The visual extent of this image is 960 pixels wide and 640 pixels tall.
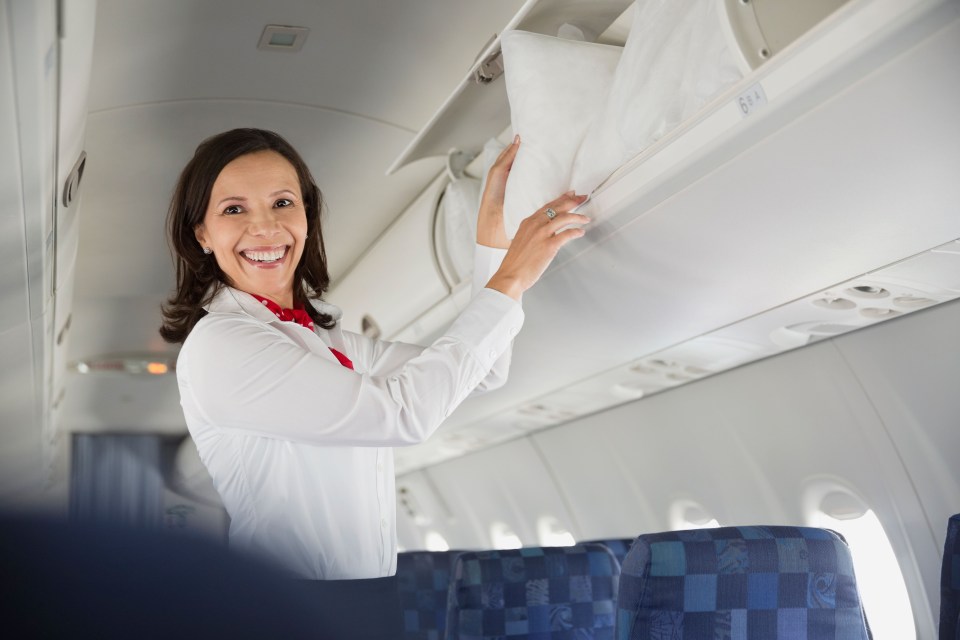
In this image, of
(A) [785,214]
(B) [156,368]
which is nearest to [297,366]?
(A) [785,214]

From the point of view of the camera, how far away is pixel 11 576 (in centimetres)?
36

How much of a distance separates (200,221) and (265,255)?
24 centimetres

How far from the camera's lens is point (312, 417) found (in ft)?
6.32

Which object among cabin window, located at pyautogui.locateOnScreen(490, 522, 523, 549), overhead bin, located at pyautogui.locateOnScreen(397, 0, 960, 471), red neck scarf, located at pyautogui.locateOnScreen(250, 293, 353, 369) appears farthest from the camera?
cabin window, located at pyautogui.locateOnScreen(490, 522, 523, 549)

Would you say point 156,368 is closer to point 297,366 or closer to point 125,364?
point 125,364

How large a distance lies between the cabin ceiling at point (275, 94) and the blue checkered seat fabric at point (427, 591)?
1.93 metres

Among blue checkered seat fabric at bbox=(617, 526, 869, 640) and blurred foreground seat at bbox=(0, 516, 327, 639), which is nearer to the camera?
blurred foreground seat at bbox=(0, 516, 327, 639)

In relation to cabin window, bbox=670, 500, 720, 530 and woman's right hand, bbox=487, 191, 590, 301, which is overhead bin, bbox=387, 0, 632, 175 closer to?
woman's right hand, bbox=487, 191, 590, 301

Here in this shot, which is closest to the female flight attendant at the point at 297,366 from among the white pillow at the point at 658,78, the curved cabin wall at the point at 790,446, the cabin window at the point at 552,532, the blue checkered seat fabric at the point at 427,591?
the white pillow at the point at 658,78

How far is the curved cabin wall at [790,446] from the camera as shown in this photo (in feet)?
10.7

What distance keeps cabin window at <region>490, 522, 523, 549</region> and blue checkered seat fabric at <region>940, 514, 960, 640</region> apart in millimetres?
5414

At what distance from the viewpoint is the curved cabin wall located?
10.7 feet

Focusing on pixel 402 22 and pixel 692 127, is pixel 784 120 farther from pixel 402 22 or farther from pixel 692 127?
pixel 402 22

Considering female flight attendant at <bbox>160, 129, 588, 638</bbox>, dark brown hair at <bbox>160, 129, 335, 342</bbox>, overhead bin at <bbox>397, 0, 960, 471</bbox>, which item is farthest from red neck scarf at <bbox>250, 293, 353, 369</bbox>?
overhead bin at <bbox>397, 0, 960, 471</bbox>
